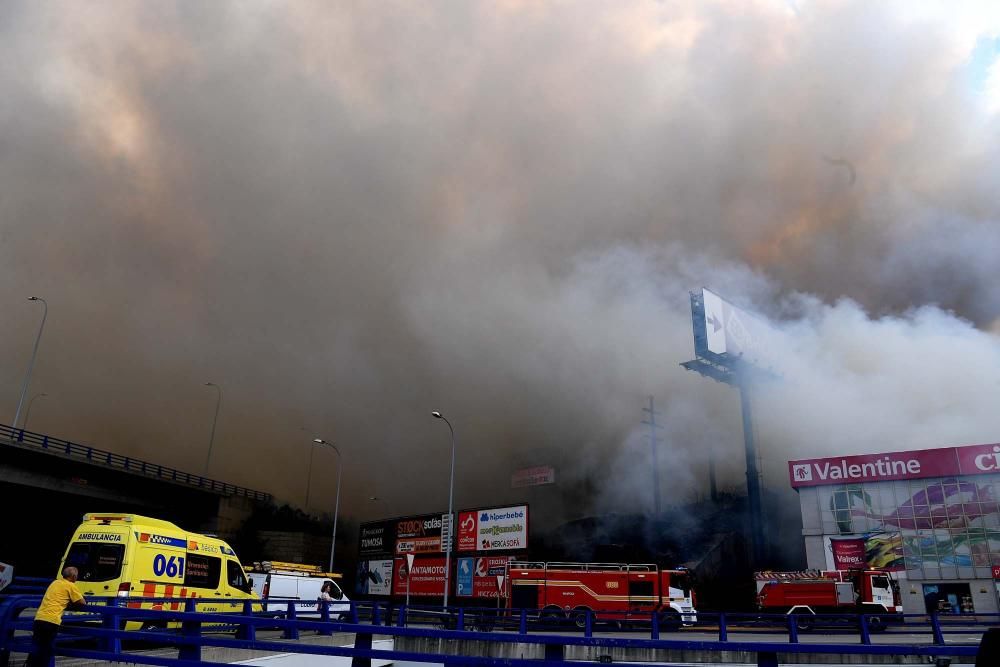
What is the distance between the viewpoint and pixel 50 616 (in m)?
8.43

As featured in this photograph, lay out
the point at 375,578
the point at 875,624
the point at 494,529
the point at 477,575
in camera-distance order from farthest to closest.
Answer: the point at 375,578 → the point at 494,529 → the point at 477,575 → the point at 875,624

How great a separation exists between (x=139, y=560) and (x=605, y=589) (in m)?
18.8

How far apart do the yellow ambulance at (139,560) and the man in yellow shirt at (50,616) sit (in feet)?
18.2

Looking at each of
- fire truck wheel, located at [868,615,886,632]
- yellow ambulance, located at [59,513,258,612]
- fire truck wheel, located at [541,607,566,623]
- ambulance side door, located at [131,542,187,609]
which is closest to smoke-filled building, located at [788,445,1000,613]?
fire truck wheel, located at [868,615,886,632]

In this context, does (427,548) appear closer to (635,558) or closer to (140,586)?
(635,558)

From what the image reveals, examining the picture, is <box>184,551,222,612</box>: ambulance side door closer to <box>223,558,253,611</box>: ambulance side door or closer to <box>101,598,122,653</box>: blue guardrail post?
<box>223,558,253,611</box>: ambulance side door

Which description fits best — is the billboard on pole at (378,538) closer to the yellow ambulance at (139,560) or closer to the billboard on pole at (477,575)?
the billboard on pole at (477,575)

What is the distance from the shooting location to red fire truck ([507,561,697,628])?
27.6m

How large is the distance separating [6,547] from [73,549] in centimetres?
5077

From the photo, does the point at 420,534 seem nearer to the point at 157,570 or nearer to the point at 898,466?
the point at 898,466

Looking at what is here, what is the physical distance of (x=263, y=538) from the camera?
2496 inches

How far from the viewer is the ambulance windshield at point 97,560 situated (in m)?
14.5

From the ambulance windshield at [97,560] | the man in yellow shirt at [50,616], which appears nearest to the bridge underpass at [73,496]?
the ambulance windshield at [97,560]

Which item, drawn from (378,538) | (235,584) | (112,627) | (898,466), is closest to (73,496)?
(378,538)
